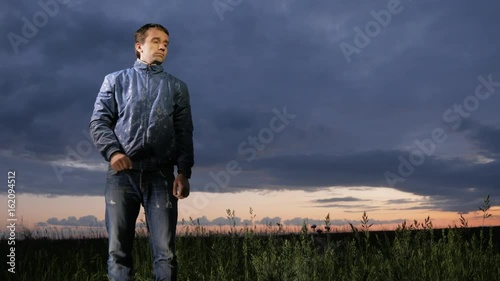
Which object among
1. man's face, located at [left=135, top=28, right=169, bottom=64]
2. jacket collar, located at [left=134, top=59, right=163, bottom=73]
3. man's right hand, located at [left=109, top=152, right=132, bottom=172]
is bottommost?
man's right hand, located at [left=109, top=152, right=132, bottom=172]

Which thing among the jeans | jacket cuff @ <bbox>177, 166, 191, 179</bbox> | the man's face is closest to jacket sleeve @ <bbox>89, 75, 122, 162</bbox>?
the jeans

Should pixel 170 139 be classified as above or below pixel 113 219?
above

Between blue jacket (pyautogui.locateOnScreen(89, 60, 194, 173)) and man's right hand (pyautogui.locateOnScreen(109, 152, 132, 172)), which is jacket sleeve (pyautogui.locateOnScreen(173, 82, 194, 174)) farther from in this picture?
man's right hand (pyautogui.locateOnScreen(109, 152, 132, 172))

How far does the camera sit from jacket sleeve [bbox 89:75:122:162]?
4613mm

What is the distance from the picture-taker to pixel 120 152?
4605 mm

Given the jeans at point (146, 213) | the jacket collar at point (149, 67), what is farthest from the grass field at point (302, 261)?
the jacket collar at point (149, 67)

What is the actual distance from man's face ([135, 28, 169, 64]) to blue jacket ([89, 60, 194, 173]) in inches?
2.9

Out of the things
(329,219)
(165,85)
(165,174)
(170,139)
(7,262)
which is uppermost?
(165,85)

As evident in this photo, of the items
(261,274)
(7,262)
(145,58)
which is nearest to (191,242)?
(7,262)

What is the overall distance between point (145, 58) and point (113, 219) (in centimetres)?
146

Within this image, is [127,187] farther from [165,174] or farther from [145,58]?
[145,58]

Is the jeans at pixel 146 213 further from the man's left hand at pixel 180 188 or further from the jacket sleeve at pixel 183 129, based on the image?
the jacket sleeve at pixel 183 129

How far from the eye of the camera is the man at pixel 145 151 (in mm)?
4621

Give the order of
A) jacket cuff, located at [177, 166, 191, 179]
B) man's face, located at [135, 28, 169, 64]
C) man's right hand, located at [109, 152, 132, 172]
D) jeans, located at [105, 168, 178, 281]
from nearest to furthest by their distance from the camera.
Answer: man's right hand, located at [109, 152, 132, 172]
jeans, located at [105, 168, 178, 281]
jacket cuff, located at [177, 166, 191, 179]
man's face, located at [135, 28, 169, 64]
